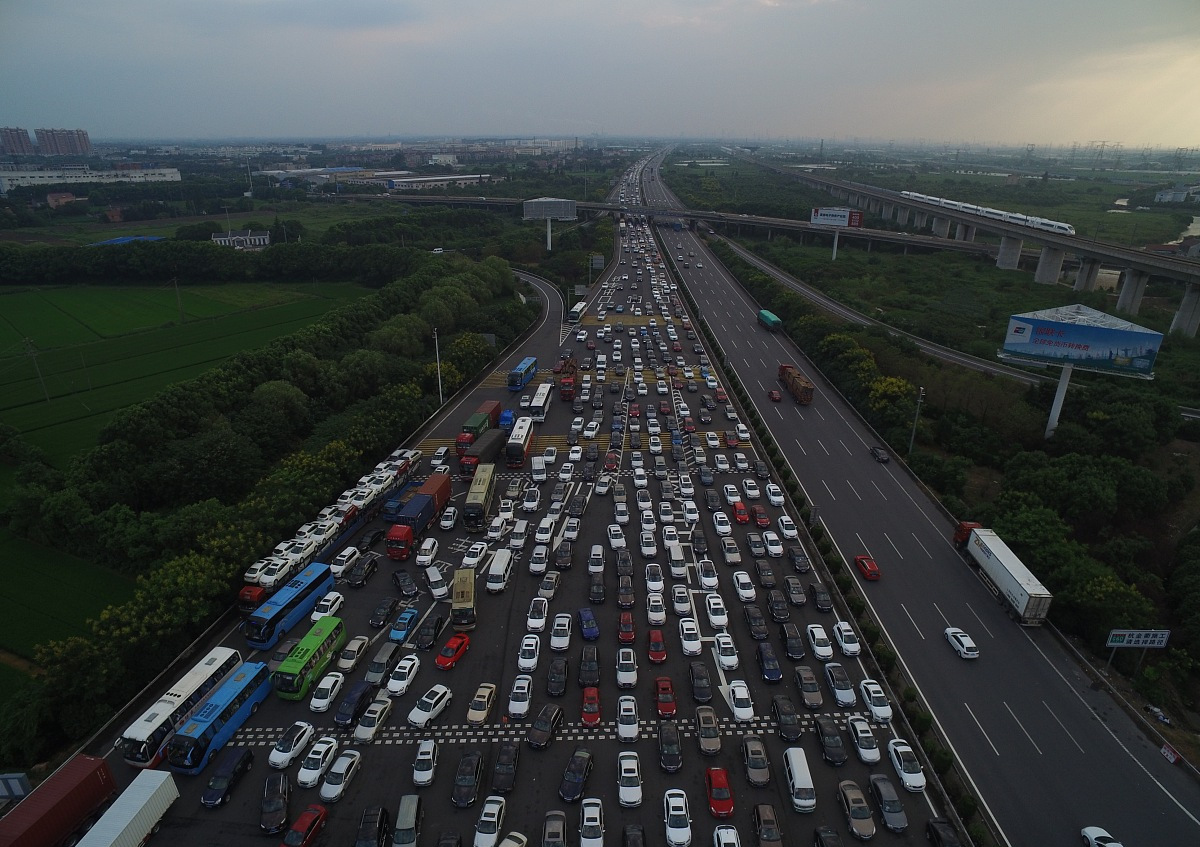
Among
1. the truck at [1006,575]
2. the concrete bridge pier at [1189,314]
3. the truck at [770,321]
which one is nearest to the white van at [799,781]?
the truck at [1006,575]

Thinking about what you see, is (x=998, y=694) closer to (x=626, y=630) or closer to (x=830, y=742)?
(x=830, y=742)

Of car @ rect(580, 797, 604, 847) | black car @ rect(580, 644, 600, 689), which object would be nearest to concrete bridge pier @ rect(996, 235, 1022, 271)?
black car @ rect(580, 644, 600, 689)

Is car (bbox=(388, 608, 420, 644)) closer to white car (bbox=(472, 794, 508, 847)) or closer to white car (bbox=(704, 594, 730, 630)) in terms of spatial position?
white car (bbox=(472, 794, 508, 847))

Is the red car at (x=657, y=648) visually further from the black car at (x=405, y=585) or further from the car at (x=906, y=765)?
the black car at (x=405, y=585)

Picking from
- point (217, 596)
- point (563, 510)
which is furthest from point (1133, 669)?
point (217, 596)

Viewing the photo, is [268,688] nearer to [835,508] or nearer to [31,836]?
[31,836]
